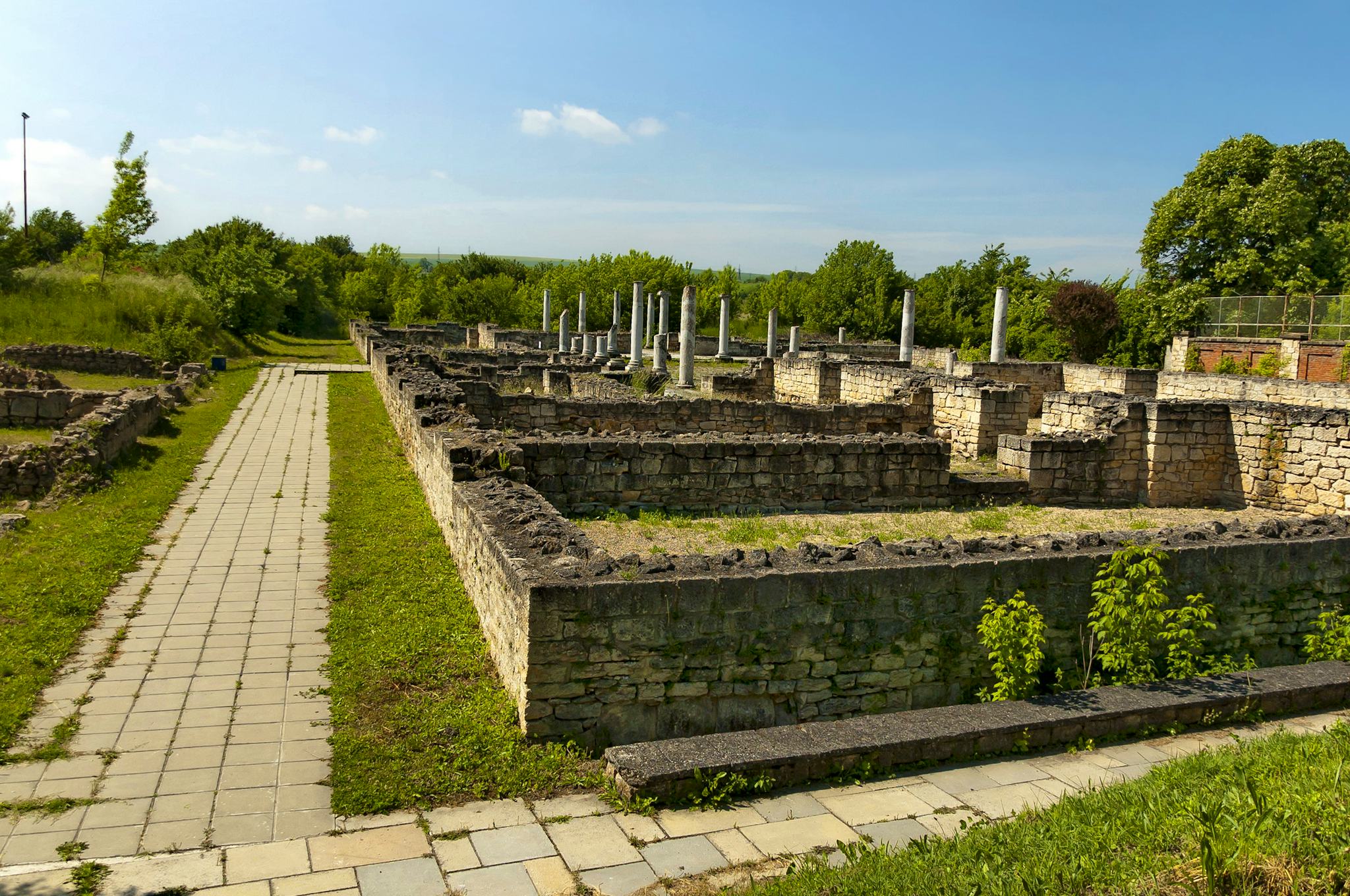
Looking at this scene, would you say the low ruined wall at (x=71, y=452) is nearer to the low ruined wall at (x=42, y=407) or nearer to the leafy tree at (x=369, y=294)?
the low ruined wall at (x=42, y=407)

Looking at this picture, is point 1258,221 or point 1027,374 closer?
point 1027,374

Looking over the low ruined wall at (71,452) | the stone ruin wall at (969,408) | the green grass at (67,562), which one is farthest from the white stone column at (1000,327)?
the low ruined wall at (71,452)

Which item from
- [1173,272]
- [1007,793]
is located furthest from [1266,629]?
[1173,272]

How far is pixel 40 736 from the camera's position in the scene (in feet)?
17.7

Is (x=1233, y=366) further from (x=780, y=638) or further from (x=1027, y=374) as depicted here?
(x=780, y=638)

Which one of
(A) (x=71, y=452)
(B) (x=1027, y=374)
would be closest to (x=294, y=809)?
(A) (x=71, y=452)

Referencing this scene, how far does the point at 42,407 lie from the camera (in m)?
16.5

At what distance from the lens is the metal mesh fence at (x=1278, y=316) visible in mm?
29047

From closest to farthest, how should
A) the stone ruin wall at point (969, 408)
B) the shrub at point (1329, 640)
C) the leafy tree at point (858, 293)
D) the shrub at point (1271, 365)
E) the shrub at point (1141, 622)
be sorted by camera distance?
the shrub at point (1141, 622), the shrub at point (1329, 640), the stone ruin wall at point (969, 408), the shrub at point (1271, 365), the leafy tree at point (858, 293)

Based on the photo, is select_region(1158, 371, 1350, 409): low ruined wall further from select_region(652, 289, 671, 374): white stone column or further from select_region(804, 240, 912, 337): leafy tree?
select_region(804, 240, 912, 337): leafy tree

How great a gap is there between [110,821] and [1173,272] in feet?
139

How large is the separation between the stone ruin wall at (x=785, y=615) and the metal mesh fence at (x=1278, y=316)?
2476 cm

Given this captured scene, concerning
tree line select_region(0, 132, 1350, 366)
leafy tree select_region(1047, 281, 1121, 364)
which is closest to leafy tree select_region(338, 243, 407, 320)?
tree line select_region(0, 132, 1350, 366)

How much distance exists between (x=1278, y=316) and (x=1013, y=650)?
32141 millimetres
